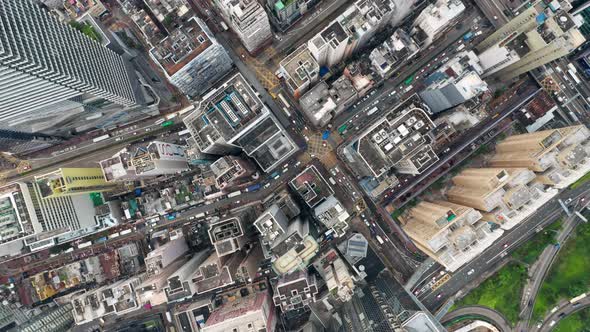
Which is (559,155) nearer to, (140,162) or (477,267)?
(477,267)

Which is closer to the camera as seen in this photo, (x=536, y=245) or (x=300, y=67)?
(x=300, y=67)

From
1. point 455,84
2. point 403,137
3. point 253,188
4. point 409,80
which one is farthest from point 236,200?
point 455,84

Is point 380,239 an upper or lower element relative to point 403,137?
lower

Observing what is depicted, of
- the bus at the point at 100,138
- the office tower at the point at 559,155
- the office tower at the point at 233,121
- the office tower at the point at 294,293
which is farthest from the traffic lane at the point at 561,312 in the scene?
the bus at the point at 100,138

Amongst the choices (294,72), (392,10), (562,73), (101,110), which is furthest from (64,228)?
(562,73)

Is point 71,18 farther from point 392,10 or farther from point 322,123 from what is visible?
point 392,10

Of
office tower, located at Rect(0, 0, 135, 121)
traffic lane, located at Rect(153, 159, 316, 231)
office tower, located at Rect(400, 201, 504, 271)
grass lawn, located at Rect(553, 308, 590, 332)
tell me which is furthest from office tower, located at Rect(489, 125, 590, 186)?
office tower, located at Rect(0, 0, 135, 121)
